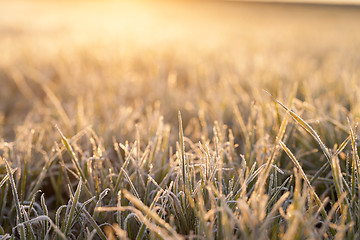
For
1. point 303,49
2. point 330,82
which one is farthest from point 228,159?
point 303,49

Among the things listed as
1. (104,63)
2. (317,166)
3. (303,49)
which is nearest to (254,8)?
(303,49)

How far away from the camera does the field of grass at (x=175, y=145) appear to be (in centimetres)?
63

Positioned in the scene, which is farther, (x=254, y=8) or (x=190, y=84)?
(x=254, y=8)

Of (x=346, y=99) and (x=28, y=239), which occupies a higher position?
(x=346, y=99)

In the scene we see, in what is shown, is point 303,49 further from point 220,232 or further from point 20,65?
point 220,232

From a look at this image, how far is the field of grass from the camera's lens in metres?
0.63

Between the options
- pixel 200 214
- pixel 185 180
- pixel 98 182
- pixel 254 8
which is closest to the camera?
pixel 200 214

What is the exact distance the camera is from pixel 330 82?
71.1 inches

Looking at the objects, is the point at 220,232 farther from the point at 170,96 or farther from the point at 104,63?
the point at 104,63

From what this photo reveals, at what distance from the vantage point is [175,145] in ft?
3.88

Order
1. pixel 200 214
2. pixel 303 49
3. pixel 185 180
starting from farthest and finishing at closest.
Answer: pixel 303 49, pixel 185 180, pixel 200 214

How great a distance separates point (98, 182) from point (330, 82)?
1475mm

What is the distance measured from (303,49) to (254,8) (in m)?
14.2

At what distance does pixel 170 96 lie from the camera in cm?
168
